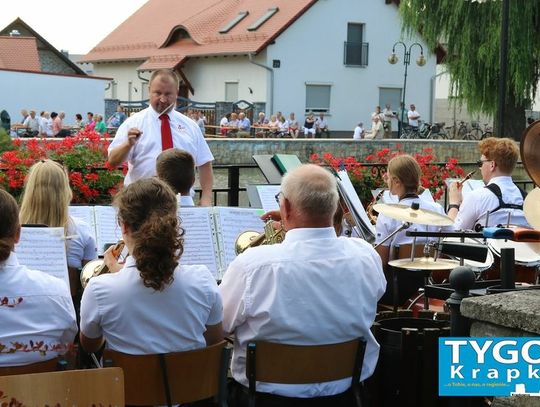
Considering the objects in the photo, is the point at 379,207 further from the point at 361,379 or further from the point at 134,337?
the point at 134,337

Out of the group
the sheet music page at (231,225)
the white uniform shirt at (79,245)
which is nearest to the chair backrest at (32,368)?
the white uniform shirt at (79,245)

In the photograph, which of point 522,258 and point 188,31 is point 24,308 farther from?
point 188,31

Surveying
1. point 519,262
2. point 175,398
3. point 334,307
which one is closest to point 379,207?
point 519,262

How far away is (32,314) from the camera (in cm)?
357

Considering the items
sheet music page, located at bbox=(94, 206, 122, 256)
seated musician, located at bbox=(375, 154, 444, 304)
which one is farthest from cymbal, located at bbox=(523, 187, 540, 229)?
sheet music page, located at bbox=(94, 206, 122, 256)

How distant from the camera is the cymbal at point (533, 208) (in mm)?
3695

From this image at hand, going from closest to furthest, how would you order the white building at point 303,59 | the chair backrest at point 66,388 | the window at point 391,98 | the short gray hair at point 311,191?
the chair backrest at point 66,388, the short gray hair at point 311,191, the white building at point 303,59, the window at point 391,98

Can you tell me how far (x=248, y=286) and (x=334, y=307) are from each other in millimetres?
333

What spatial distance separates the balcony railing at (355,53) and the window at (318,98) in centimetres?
151

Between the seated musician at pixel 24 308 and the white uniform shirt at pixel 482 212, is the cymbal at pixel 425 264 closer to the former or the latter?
the white uniform shirt at pixel 482 212

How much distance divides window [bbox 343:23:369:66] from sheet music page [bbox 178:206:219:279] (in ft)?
125

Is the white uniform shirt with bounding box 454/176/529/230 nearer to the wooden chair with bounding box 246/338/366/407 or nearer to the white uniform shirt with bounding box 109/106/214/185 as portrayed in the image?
the white uniform shirt with bounding box 109/106/214/185

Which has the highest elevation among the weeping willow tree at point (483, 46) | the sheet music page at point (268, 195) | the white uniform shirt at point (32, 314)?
the weeping willow tree at point (483, 46)

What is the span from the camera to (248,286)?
380cm
